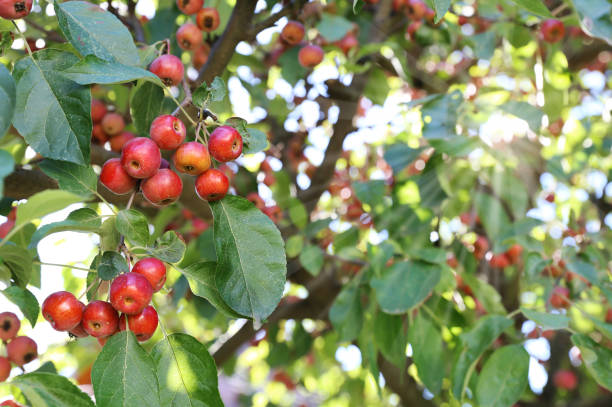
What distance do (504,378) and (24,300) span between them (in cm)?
114

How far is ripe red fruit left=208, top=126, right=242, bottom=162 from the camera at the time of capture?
117cm

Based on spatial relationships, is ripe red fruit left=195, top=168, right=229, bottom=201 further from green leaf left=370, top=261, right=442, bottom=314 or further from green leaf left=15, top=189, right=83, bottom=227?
green leaf left=370, top=261, right=442, bottom=314

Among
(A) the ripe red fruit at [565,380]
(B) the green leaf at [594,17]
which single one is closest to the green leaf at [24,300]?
(B) the green leaf at [594,17]

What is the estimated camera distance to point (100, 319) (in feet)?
3.60

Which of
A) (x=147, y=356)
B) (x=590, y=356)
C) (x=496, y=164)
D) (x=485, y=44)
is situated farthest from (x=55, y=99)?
(x=496, y=164)

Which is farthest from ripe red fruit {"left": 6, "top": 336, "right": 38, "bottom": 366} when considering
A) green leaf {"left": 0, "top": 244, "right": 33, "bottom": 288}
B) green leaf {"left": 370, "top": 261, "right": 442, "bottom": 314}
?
green leaf {"left": 370, "top": 261, "right": 442, "bottom": 314}

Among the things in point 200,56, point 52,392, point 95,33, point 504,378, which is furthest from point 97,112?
point 504,378

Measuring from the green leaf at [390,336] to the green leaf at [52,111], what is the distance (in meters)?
1.29

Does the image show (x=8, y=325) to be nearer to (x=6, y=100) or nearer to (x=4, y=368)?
(x=4, y=368)

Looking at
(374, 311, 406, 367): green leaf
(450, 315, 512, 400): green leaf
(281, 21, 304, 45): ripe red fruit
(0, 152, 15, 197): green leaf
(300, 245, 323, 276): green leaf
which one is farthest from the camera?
(281, 21, 304, 45): ripe red fruit

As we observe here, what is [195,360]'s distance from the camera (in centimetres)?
116

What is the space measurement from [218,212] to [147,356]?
308 mm

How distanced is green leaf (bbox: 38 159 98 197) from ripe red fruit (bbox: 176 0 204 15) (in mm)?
926

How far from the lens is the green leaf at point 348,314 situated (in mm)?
2098
